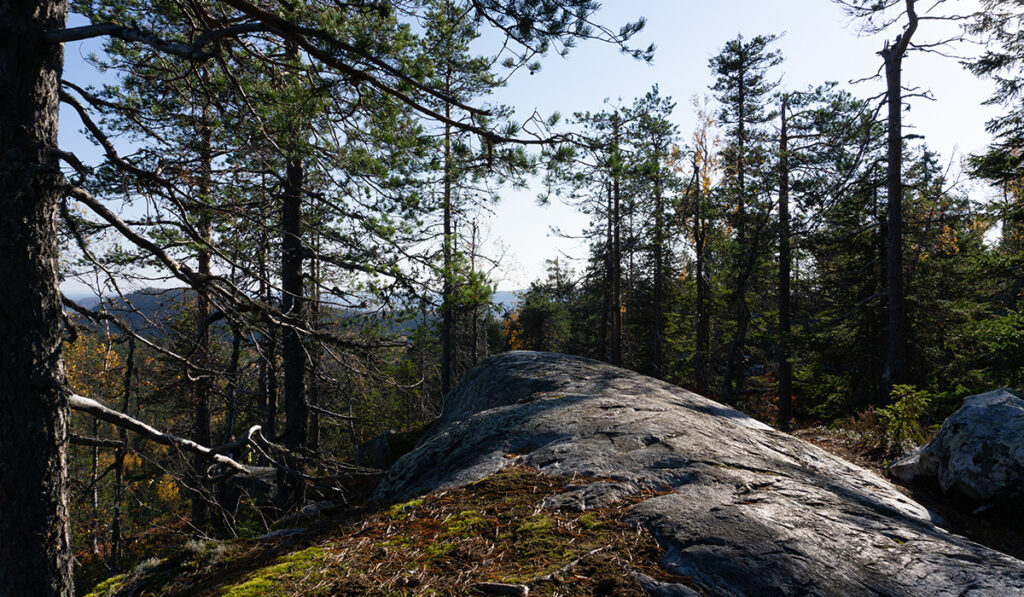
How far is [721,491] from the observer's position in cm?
298

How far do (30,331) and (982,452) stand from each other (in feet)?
27.6

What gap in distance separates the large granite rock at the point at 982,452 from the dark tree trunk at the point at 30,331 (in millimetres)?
8040

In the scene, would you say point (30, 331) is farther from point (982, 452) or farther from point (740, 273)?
point (740, 273)

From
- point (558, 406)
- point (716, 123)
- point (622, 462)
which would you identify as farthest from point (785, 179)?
point (622, 462)

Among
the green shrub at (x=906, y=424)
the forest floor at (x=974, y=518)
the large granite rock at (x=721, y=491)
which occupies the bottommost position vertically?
the forest floor at (x=974, y=518)

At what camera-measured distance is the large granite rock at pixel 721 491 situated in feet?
6.80

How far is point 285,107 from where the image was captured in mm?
4137

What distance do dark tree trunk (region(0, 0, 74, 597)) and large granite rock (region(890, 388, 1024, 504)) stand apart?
8040 mm

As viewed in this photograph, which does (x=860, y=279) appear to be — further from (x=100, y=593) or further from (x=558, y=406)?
(x=100, y=593)

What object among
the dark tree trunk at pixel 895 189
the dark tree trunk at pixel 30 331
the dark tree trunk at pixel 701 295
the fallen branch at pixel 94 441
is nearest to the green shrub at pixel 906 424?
the dark tree trunk at pixel 895 189

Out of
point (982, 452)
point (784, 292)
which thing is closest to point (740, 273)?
point (784, 292)

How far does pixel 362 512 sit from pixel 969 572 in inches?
145

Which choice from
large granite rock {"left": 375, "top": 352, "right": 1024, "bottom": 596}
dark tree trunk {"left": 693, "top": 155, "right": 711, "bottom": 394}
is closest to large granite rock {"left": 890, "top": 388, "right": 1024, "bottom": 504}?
large granite rock {"left": 375, "top": 352, "right": 1024, "bottom": 596}

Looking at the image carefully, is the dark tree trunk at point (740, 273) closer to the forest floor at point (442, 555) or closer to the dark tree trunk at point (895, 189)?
the dark tree trunk at point (895, 189)
